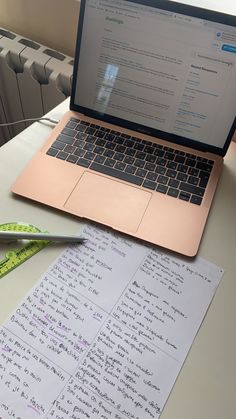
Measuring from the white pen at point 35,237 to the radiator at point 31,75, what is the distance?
476 millimetres

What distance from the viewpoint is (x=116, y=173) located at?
0.66 meters

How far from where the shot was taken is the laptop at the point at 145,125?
0.60 m

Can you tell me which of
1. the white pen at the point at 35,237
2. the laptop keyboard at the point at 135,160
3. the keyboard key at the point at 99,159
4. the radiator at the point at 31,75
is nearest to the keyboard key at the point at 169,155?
the laptop keyboard at the point at 135,160

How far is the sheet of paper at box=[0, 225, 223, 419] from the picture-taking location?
44cm

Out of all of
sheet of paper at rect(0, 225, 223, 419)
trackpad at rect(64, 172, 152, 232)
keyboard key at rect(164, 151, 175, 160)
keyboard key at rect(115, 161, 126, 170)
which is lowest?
sheet of paper at rect(0, 225, 223, 419)

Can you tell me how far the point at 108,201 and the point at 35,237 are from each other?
0.14m

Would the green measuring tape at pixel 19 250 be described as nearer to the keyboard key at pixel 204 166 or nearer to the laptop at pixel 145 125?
the laptop at pixel 145 125

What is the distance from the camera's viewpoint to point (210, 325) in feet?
1.69

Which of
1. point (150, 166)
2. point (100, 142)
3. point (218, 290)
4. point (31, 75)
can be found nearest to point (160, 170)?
point (150, 166)

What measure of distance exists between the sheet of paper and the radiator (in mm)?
482

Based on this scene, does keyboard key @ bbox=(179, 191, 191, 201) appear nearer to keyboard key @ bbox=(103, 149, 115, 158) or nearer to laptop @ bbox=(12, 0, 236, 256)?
laptop @ bbox=(12, 0, 236, 256)

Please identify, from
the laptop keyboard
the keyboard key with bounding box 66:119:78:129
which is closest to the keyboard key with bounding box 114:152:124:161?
the laptop keyboard

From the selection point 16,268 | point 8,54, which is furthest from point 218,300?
point 8,54

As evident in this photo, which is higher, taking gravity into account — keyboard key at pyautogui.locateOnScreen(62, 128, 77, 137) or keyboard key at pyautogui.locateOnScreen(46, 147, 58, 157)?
keyboard key at pyautogui.locateOnScreen(62, 128, 77, 137)
